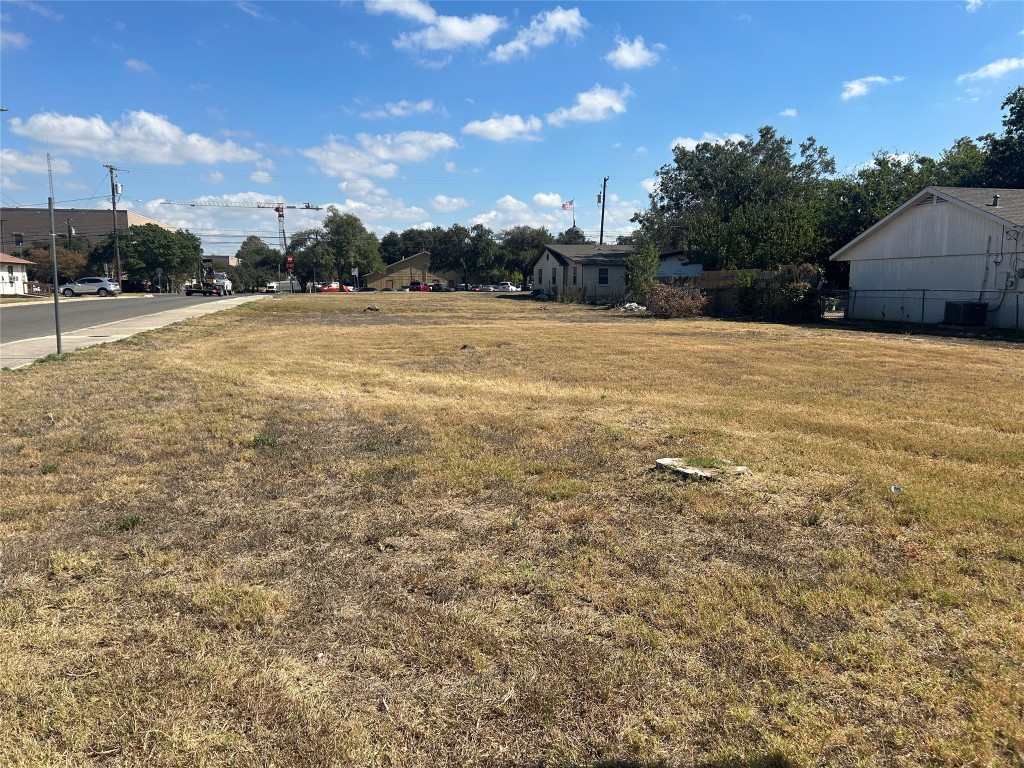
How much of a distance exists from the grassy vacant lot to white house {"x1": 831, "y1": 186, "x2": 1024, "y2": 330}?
18815 millimetres

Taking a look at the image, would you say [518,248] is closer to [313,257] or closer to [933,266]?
[313,257]

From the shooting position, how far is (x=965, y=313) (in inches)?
924

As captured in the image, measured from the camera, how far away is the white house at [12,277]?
2270 inches

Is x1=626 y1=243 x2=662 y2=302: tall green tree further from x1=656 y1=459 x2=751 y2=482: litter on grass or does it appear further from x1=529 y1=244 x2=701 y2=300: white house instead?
x1=656 y1=459 x2=751 y2=482: litter on grass

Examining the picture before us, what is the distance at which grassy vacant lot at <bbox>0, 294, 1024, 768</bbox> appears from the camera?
2498 millimetres

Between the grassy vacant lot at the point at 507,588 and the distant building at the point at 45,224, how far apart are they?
123 m

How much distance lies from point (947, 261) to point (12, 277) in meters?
74.2

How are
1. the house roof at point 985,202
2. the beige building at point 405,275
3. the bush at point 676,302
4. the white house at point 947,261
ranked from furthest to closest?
the beige building at point 405,275, the bush at point 676,302, the white house at point 947,261, the house roof at point 985,202

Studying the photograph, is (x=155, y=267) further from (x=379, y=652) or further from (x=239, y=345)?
(x=379, y=652)

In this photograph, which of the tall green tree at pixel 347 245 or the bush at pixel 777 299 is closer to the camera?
the bush at pixel 777 299

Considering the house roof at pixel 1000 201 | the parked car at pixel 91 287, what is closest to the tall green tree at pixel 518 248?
the parked car at pixel 91 287

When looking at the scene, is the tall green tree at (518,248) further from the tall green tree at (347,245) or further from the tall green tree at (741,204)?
the tall green tree at (741,204)

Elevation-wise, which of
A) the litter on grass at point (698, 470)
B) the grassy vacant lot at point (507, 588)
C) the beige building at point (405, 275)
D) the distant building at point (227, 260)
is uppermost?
the distant building at point (227, 260)

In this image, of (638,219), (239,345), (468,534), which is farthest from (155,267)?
(468,534)
